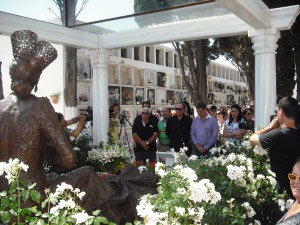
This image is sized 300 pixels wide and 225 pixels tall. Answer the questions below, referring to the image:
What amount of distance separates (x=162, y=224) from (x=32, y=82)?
142 cm

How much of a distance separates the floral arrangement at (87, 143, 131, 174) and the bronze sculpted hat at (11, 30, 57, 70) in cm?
341

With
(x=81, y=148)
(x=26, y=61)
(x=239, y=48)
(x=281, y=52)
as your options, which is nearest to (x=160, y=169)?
(x=26, y=61)

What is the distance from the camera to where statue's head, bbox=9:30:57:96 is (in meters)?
2.56

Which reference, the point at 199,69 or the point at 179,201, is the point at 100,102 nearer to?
the point at 179,201

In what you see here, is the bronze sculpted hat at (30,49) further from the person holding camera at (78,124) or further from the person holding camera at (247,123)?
the person holding camera at (247,123)

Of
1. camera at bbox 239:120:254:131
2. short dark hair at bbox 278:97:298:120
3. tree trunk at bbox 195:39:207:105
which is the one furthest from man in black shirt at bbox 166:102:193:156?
tree trunk at bbox 195:39:207:105

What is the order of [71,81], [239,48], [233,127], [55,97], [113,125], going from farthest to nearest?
1. [239,48]
2. [55,97]
3. [71,81]
4. [113,125]
5. [233,127]

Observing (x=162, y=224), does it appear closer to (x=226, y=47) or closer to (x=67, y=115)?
(x=67, y=115)

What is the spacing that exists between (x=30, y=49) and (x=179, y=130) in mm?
4157

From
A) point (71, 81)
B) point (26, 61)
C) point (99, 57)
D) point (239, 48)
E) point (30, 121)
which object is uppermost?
point (239, 48)

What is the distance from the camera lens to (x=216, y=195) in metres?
2.13

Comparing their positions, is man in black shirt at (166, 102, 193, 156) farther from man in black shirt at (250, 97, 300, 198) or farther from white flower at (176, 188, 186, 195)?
white flower at (176, 188, 186, 195)

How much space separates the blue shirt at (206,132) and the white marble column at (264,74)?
80 cm

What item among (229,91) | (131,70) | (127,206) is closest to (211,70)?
(229,91)
